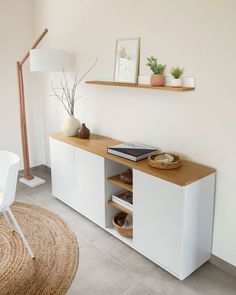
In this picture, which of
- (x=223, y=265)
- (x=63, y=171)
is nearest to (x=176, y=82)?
(x=223, y=265)

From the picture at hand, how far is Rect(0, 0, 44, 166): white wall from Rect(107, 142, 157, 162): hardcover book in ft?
5.87

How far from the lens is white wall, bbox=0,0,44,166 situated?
11.8 ft

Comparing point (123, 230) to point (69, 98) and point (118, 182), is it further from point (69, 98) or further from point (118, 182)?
point (69, 98)

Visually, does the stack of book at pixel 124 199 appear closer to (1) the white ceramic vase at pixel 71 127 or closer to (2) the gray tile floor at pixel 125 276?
(2) the gray tile floor at pixel 125 276

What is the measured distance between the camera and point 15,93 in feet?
12.5

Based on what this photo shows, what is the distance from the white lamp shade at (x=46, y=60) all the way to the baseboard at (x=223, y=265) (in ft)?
7.05

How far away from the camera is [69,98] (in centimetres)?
345

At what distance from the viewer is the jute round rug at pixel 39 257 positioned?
2.10 m

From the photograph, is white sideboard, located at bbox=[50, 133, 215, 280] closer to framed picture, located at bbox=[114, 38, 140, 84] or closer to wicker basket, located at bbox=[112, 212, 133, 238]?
wicker basket, located at bbox=[112, 212, 133, 238]

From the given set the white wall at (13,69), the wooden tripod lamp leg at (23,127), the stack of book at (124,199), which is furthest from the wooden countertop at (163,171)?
the white wall at (13,69)

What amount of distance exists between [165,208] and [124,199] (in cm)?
55

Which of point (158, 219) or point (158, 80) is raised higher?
point (158, 80)

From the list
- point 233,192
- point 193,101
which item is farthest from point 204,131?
point 233,192

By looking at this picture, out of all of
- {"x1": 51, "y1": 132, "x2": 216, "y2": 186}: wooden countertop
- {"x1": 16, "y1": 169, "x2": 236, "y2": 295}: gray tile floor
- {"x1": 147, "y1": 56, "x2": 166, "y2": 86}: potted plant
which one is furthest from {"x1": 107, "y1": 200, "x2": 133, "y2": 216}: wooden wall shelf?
→ {"x1": 147, "y1": 56, "x2": 166, "y2": 86}: potted plant
